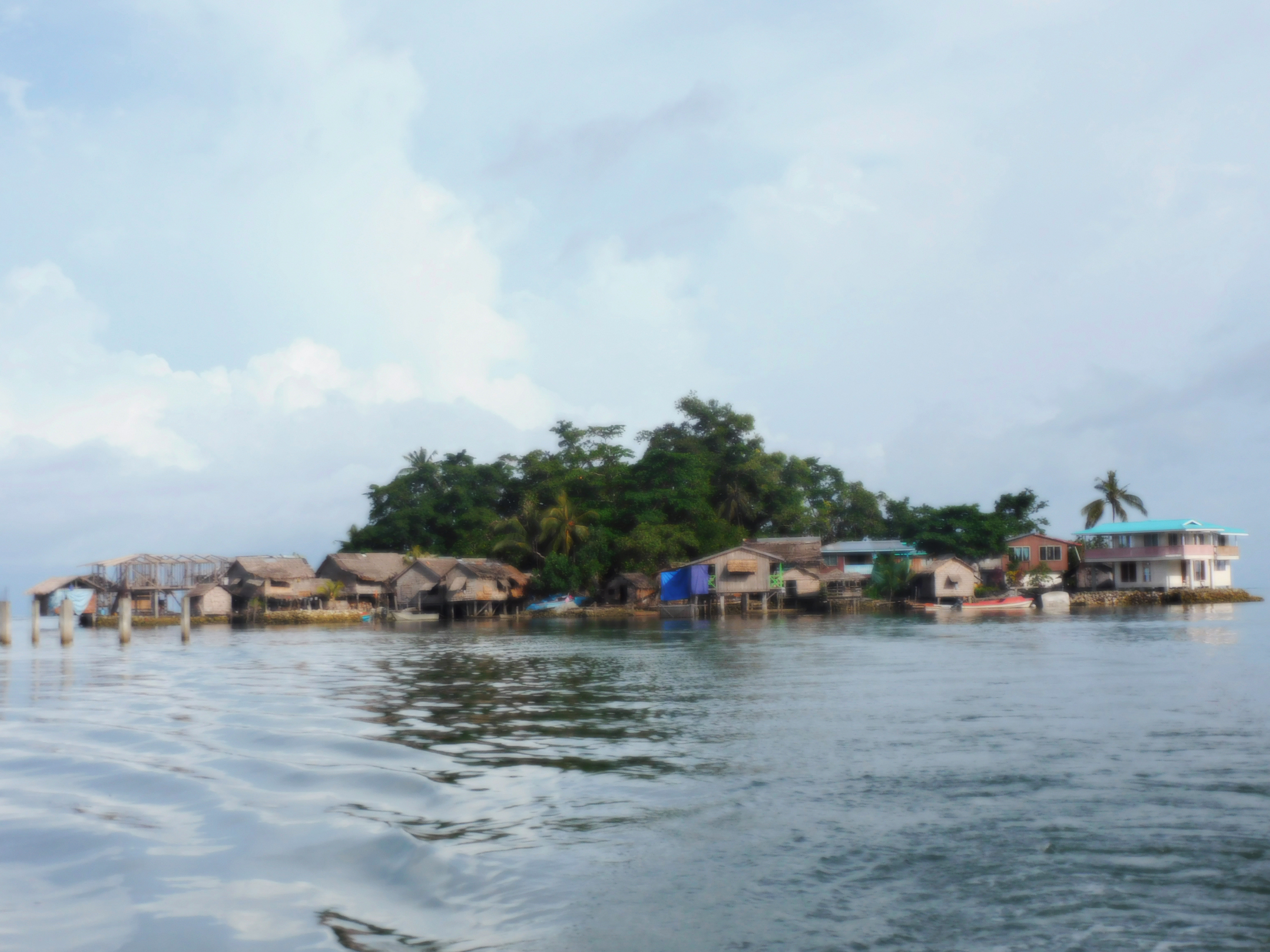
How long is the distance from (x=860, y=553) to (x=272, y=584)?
41848mm

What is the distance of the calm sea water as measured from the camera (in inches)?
263

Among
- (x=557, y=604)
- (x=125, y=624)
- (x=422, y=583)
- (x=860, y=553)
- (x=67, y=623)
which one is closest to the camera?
(x=67, y=623)

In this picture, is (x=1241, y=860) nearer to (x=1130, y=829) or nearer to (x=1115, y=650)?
(x=1130, y=829)

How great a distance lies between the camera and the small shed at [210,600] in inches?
2761

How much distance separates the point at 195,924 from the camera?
6.64 m

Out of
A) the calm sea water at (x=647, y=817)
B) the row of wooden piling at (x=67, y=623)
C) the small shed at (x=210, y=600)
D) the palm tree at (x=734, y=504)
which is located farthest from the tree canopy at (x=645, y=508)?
the calm sea water at (x=647, y=817)

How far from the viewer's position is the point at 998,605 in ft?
198

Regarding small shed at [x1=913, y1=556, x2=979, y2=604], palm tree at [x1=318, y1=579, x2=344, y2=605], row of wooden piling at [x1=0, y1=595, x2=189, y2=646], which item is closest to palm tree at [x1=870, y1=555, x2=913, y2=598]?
small shed at [x1=913, y1=556, x2=979, y2=604]

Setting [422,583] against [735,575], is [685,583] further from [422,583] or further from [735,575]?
[422,583]

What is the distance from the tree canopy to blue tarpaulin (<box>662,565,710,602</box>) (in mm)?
2591

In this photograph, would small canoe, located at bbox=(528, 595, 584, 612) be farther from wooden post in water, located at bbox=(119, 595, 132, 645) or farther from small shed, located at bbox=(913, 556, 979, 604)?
wooden post in water, located at bbox=(119, 595, 132, 645)

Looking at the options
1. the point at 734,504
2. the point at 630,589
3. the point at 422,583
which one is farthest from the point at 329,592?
the point at 734,504

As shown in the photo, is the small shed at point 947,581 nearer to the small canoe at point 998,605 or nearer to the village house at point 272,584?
the small canoe at point 998,605

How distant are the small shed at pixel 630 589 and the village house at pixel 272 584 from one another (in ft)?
69.9
